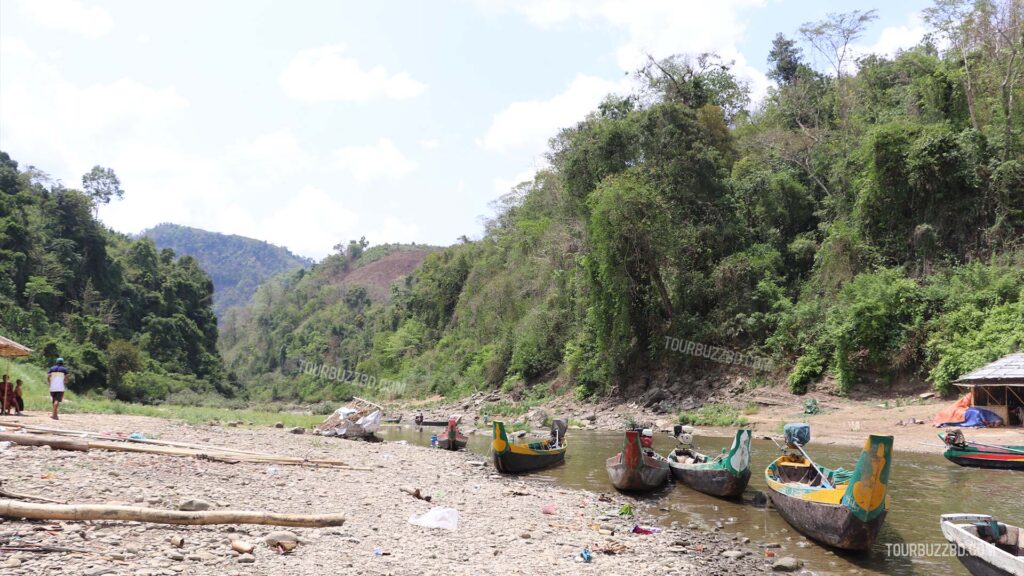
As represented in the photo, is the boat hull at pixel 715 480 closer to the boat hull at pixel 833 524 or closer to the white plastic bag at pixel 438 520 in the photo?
the boat hull at pixel 833 524

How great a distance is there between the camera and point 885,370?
85.7 ft

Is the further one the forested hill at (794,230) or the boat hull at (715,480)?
the forested hill at (794,230)

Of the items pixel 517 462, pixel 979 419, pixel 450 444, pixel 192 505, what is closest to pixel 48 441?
pixel 192 505

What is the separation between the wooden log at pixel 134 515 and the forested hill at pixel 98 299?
125ft

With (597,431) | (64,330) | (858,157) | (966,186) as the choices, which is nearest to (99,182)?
(64,330)

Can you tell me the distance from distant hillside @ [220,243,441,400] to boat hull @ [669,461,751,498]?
61449 mm

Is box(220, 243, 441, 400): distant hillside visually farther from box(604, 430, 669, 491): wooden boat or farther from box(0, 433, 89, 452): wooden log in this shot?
box(0, 433, 89, 452): wooden log

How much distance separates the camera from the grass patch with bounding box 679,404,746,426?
26.7 metres

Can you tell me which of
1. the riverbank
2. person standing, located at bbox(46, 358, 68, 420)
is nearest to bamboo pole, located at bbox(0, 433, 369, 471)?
person standing, located at bbox(46, 358, 68, 420)

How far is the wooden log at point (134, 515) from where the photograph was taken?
21.9 feet

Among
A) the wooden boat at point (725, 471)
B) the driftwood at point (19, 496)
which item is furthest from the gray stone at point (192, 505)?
the wooden boat at point (725, 471)

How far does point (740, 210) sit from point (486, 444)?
67.0ft

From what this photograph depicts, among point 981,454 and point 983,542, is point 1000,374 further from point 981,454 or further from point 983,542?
point 983,542

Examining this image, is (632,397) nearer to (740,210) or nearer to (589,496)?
(740,210)
